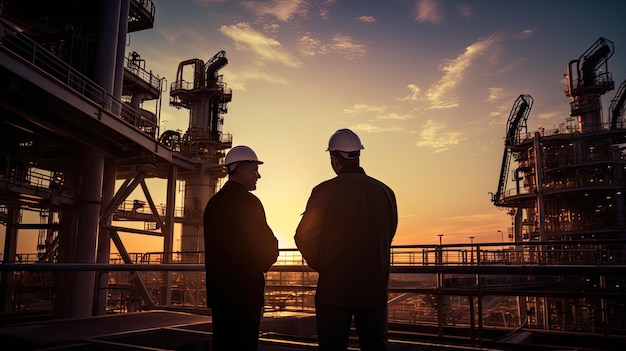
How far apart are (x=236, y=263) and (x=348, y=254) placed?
2.41ft

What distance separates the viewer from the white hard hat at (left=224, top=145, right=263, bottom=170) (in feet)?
11.3

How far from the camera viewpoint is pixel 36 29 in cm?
2112

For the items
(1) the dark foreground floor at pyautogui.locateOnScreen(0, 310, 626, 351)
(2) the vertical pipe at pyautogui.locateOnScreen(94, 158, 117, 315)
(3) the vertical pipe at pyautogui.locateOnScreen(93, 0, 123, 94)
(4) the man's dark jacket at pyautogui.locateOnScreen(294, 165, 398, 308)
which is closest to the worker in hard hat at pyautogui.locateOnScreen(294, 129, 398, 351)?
(4) the man's dark jacket at pyautogui.locateOnScreen(294, 165, 398, 308)

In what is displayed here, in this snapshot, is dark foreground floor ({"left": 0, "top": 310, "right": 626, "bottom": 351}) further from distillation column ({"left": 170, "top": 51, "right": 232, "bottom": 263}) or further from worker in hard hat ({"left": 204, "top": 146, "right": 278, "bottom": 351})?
distillation column ({"left": 170, "top": 51, "right": 232, "bottom": 263})

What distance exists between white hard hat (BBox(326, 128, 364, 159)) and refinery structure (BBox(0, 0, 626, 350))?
6.46 ft

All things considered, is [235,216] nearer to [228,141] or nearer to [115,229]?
[115,229]

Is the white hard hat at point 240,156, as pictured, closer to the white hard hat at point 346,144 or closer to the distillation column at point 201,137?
the white hard hat at point 346,144

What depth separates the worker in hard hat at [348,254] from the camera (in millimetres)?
3025

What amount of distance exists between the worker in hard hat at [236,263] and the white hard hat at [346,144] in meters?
0.69

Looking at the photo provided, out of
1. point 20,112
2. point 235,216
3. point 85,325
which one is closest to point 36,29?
point 20,112

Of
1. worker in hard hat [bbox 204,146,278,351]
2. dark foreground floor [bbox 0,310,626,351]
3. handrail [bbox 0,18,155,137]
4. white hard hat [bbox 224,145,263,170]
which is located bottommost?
dark foreground floor [bbox 0,310,626,351]

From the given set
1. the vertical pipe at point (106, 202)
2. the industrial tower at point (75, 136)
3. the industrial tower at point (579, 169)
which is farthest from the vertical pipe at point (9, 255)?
the industrial tower at point (579, 169)

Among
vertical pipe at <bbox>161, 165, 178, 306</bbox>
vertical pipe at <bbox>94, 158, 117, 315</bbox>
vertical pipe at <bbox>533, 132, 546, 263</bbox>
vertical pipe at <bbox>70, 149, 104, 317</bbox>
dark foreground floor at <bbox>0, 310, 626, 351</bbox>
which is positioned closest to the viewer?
dark foreground floor at <bbox>0, 310, 626, 351</bbox>

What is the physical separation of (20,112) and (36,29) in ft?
29.6
